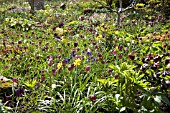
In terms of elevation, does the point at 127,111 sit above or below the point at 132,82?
below

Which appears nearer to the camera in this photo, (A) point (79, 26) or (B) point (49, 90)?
(B) point (49, 90)

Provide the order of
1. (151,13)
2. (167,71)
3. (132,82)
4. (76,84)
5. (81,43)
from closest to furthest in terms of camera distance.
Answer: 1. (132,82)
2. (167,71)
3. (76,84)
4. (81,43)
5. (151,13)

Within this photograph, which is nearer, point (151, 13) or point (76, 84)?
point (76, 84)

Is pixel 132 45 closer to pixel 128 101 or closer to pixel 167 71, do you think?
pixel 167 71

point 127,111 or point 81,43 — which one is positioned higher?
point 81,43

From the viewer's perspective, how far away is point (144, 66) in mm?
2812

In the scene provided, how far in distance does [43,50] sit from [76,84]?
4.20 ft

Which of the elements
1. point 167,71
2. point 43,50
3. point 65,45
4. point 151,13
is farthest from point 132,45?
point 151,13

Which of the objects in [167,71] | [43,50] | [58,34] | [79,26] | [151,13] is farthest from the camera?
[151,13]

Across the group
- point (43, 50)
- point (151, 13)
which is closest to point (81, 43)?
point (43, 50)

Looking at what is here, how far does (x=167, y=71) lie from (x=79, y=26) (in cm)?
398

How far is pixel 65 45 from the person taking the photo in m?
4.66

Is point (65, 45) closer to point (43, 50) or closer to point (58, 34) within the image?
point (43, 50)

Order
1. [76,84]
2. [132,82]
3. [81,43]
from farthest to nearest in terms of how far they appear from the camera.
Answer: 1. [81,43]
2. [76,84]
3. [132,82]
